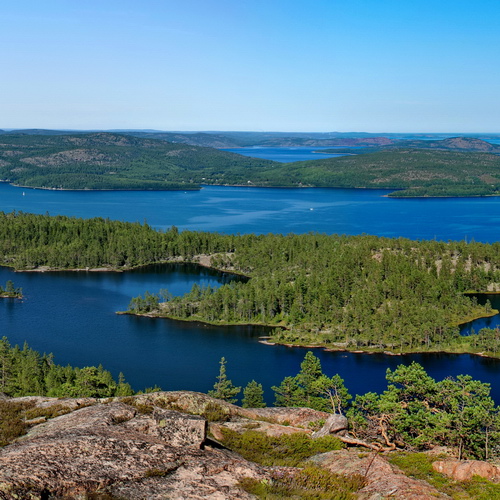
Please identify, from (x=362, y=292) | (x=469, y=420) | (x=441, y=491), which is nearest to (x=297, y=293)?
(x=362, y=292)

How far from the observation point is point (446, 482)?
55.4 feet

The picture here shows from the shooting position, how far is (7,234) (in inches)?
4665

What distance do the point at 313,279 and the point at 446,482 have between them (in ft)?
213

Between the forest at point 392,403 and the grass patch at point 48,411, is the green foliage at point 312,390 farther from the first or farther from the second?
the grass patch at point 48,411

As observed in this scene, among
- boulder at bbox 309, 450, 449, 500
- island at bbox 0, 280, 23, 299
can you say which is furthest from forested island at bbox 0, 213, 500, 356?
boulder at bbox 309, 450, 449, 500

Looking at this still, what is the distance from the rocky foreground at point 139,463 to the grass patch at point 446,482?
0.72m

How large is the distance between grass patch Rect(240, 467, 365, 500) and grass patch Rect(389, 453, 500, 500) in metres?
2.29

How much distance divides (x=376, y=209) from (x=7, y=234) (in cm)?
11463

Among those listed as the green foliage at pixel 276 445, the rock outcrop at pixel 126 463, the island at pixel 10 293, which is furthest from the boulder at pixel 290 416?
the island at pixel 10 293

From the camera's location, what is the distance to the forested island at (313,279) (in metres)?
66.3

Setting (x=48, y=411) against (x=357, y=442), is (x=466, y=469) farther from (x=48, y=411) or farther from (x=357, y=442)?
(x=48, y=411)

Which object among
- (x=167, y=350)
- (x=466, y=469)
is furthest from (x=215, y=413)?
(x=167, y=350)

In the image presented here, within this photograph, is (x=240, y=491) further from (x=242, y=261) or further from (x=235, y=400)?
(x=242, y=261)

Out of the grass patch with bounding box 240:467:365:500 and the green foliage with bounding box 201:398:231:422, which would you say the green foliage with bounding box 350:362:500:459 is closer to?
the green foliage with bounding box 201:398:231:422
